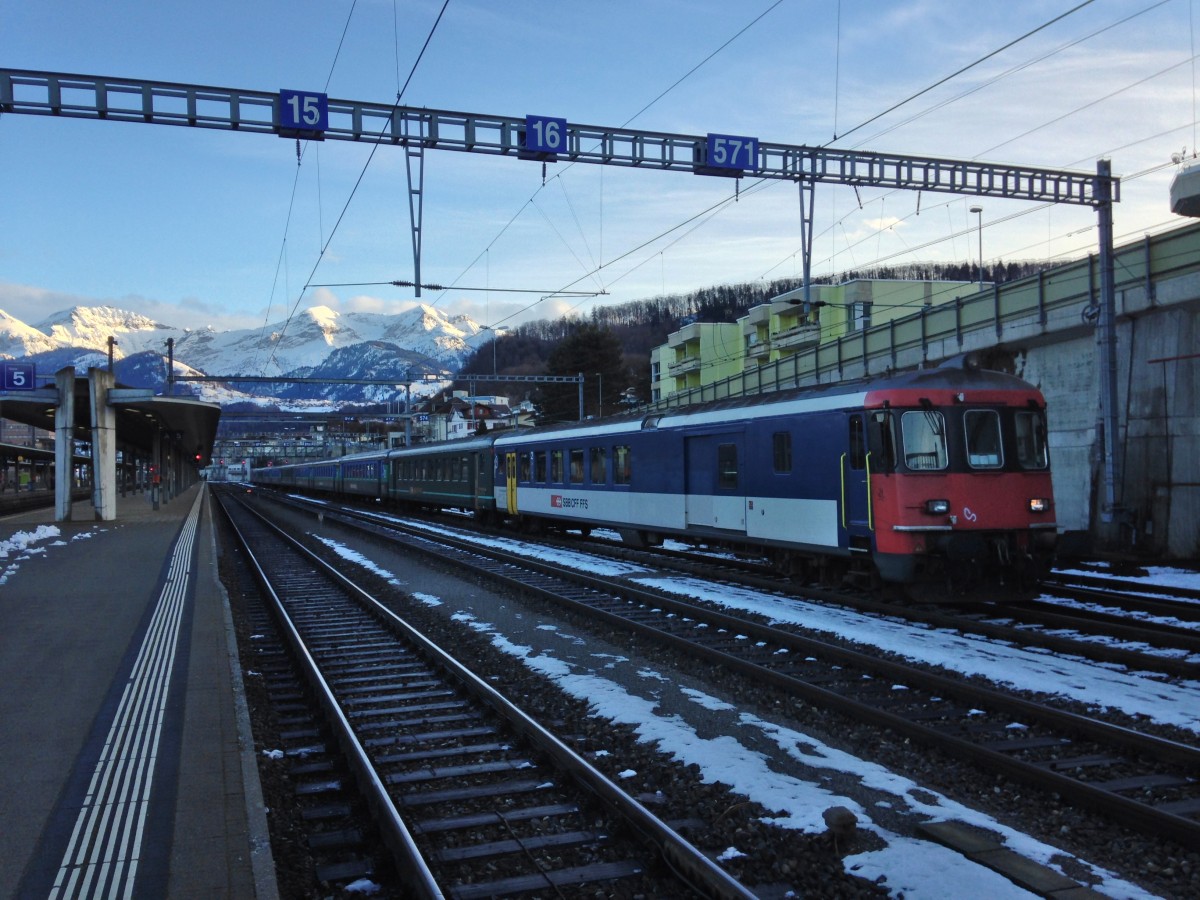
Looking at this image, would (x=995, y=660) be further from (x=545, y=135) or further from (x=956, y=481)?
(x=545, y=135)

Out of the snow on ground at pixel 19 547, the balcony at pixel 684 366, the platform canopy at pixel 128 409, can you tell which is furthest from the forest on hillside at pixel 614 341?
the snow on ground at pixel 19 547

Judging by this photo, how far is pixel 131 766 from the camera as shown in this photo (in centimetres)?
554

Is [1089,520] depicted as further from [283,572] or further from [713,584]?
[283,572]

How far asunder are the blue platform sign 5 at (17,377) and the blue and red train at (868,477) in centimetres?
2003

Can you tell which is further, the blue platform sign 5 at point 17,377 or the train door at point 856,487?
the blue platform sign 5 at point 17,377

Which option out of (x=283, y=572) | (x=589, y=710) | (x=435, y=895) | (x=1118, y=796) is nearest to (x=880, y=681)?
(x=589, y=710)

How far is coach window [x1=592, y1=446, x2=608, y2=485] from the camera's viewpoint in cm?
2053

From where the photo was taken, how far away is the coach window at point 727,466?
1518 cm

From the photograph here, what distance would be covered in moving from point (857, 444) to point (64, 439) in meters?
27.5

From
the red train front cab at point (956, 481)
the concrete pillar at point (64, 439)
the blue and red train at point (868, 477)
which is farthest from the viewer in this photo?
the concrete pillar at point (64, 439)

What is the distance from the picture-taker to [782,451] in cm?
1373

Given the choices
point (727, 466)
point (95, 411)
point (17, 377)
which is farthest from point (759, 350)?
point (727, 466)

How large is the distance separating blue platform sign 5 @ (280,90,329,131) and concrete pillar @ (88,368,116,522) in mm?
18505

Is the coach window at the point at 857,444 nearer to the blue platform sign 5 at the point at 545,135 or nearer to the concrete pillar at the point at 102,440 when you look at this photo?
the blue platform sign 5 at the point at 545,135
